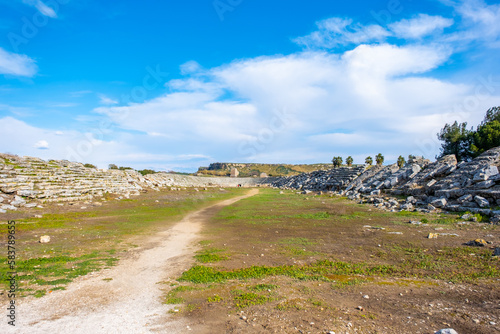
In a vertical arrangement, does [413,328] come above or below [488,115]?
below

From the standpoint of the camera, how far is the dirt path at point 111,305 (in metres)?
5.55

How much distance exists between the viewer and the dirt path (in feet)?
18.2

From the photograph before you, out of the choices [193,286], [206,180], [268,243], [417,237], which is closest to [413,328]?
[193,286]

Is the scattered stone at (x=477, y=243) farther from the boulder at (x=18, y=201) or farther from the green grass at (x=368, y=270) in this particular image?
the boulder at (x=18, y=201)

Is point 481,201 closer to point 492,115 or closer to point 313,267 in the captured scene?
point 313,267

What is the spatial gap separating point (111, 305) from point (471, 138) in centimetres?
6659

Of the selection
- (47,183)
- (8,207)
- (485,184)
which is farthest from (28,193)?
(485,184)

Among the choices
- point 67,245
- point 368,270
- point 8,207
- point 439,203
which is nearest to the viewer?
point 368,270

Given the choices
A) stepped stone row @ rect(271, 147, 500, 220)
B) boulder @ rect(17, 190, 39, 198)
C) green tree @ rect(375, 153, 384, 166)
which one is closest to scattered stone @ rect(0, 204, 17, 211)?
boulder @ rect(17, 190, 39, 198)

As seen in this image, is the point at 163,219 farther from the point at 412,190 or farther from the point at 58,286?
the point at 412,190

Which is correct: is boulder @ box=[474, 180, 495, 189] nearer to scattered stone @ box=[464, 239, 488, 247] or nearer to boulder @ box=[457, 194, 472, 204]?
boulder @ box=[457, 194, 472, 204]

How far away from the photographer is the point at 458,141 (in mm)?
54594

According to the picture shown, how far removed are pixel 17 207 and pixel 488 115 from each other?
259ft

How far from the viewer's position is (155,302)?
22.2 feet
